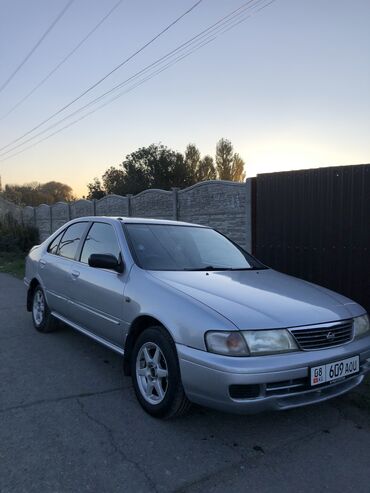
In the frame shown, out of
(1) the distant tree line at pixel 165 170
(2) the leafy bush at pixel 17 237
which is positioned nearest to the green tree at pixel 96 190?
(1) the distant tree line at pixel 165 170

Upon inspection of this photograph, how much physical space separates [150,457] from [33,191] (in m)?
64.5

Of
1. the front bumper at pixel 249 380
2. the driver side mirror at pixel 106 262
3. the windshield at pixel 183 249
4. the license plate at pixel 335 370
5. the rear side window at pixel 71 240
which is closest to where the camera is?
the front bumper at pixel 249 380

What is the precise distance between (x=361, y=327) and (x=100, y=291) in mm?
2343

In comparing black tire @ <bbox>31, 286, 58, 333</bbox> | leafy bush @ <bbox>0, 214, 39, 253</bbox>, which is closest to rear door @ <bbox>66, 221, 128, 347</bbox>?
black tire @ <bbox>31, 286, 58, 333</bbox>

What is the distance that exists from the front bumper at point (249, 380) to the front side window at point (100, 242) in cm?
159

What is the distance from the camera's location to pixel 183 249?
4379 millimetres

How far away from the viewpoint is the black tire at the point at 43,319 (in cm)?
562

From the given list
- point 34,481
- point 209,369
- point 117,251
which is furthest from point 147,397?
point 117,251

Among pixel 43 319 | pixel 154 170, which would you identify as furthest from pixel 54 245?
pixel 154 170

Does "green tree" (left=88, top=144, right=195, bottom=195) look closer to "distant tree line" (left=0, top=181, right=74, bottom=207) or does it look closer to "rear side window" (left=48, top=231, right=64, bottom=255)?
"distant tree line" (left=0, top=181, right=74, bottom=207)

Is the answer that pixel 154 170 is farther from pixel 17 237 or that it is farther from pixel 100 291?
pixel 100 291

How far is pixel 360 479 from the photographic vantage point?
2709 millimetres

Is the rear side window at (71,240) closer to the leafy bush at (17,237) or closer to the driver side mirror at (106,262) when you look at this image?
the driver side mirror at (106,262)

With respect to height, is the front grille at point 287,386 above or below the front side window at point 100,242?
below
